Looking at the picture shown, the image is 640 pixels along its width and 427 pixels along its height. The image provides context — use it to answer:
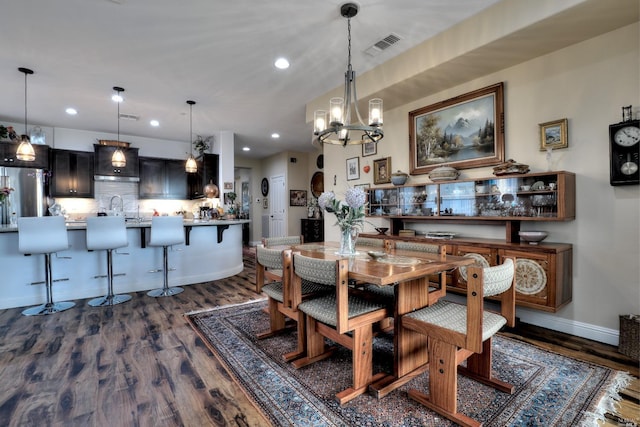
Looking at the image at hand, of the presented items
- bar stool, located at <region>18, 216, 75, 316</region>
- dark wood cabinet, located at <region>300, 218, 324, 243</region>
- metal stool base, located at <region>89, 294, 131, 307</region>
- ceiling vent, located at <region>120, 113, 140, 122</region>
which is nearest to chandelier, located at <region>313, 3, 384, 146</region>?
bar stool, located at <region>18, 216, 75, 316</region>

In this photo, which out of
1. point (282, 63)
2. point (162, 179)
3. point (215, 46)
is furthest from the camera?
point (162, 179)

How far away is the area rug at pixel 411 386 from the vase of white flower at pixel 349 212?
893 mm

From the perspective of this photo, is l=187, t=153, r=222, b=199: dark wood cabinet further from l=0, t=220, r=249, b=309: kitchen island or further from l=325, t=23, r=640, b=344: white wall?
l=325, t=23, r=640, b=344: white wall

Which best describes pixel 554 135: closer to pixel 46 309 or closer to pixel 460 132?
pixel 460 132

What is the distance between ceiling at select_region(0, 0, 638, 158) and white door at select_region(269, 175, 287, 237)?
412cm

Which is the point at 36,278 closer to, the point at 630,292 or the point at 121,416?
the point at 121,416

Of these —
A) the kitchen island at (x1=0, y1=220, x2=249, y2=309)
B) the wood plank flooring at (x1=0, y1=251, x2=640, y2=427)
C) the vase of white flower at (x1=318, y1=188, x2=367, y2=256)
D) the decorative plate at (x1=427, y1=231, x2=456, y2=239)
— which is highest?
the vase of white flower at (x1=318, y1=188, x2=367, y2=256)

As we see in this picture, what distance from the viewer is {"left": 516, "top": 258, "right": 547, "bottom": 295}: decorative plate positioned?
8.66ft

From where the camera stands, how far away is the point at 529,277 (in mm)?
2705

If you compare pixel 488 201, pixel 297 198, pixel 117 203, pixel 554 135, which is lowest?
pixel 488 201

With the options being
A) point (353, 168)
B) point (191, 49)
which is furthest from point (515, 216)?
point (191, 49)

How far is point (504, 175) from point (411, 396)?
2.30m

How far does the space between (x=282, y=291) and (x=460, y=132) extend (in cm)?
275

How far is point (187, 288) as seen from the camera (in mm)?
4543
